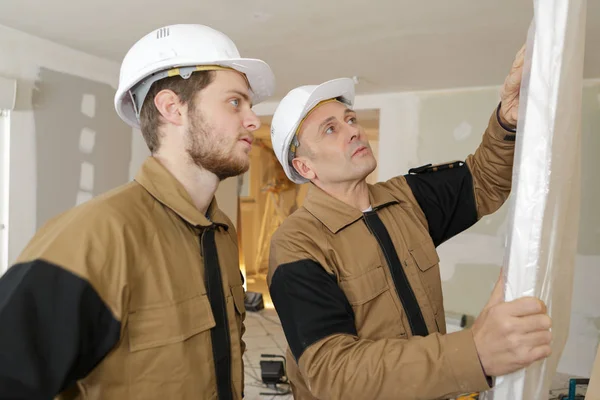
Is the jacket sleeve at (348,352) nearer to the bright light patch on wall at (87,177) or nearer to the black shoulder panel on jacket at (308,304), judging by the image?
the black shoulder panel on jacket at (308,304)

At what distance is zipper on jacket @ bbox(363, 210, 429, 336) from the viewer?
4.27 ft

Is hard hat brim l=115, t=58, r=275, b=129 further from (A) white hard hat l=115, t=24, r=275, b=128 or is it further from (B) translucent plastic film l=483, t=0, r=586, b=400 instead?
(B) translucent plastic film l=483, t=0, r=586, b=400

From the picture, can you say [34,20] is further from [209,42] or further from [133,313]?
[133,313]

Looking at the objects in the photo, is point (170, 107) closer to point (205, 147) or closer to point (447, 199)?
point (205, 147)

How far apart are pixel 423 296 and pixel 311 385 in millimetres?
460

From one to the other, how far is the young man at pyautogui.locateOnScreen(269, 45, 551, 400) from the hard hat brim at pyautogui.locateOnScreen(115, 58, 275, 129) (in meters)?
0.17

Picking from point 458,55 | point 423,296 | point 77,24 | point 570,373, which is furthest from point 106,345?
point 570,373

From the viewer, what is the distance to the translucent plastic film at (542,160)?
0.77 m

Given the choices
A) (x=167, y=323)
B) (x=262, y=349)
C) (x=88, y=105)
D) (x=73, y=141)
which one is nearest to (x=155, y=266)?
(x=167, y=323)

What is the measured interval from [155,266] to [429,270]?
2.75 ft

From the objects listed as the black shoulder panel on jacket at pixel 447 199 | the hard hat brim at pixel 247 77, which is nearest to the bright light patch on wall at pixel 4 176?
the hard hat brim at pixel 247 77

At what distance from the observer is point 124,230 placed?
0.94 m

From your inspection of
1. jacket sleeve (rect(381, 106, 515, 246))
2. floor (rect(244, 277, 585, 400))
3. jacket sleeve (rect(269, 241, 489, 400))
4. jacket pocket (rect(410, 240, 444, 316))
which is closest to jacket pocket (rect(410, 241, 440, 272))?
jacket pocket (rect(410, 240, 444, 316))

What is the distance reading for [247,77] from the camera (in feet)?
4.49
